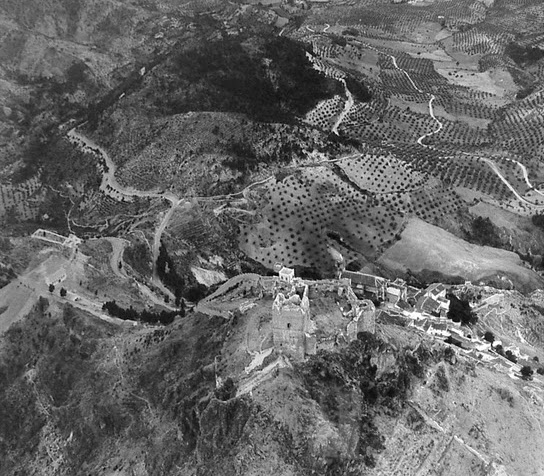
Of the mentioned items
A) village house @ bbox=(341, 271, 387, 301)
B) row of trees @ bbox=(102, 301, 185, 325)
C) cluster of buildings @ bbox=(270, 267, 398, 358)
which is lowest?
village house @ bbox=(341, 271, 387, 301)

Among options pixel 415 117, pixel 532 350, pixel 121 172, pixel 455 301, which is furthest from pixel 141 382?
pixel 415 117

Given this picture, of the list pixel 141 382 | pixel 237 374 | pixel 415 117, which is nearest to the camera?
pixel 237 374

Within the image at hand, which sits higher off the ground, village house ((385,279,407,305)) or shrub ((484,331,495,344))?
village house ((385,279,407,305))

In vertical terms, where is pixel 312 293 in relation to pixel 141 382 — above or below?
above

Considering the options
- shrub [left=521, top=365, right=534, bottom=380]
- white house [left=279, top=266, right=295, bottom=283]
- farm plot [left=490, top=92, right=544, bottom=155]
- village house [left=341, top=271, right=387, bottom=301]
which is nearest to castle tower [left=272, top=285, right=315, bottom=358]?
white house [left=279, top=266, right=295, bottom=283]

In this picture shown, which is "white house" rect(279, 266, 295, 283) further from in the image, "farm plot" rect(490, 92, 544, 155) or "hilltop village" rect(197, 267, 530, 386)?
"farm plot" rect(490, 92, 544, 155)

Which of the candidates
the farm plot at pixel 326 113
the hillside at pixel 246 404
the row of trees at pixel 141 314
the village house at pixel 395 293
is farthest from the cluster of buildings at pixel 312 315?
the farm plot at pixel 326 113

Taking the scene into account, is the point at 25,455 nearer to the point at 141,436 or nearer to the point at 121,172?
the point at 141,436

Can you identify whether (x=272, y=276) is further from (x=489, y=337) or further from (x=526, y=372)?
(x=526, y=372)
